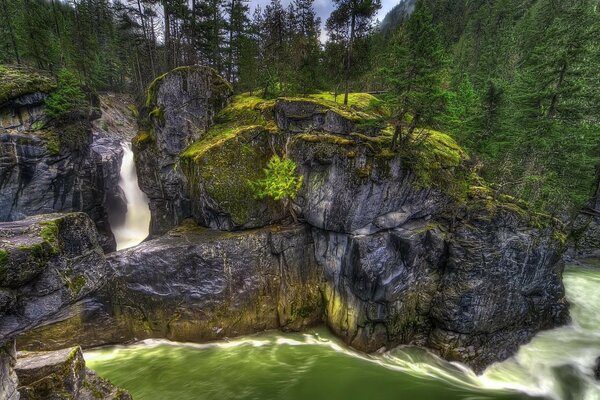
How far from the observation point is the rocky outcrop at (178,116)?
1805cm

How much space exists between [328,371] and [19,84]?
82.9ft

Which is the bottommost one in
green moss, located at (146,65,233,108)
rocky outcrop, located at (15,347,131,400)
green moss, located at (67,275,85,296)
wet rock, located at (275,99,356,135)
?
rocky outcrop, located at (15,347,131,400)

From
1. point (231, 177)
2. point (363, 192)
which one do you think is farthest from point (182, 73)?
point (363, 192)

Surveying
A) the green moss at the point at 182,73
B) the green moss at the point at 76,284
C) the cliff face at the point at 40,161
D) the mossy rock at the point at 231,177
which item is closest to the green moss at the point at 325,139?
the mossy rock at the point at 231,177

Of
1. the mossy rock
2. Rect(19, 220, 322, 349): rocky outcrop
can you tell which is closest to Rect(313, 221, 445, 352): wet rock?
Rect(19, 220, 322, 349): rocky outcrop

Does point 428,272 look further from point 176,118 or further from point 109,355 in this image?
point 176,118

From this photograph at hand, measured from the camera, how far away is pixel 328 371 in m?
12.4

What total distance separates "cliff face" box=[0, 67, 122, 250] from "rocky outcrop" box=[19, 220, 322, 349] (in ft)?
33.9

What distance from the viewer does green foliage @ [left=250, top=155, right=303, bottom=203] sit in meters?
14.6

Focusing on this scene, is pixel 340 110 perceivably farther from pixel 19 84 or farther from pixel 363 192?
pixel 19 84

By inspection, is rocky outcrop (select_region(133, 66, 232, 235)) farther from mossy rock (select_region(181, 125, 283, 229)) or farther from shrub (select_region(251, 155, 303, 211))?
shrub (select_region(251, 155, 303, 211))

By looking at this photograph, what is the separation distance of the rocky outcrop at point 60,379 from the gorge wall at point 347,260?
6681mm

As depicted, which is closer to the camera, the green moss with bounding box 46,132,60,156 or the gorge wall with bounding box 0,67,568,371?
the gorge wall with bounding box 0,67,568,371

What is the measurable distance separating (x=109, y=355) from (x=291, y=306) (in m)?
8.59
